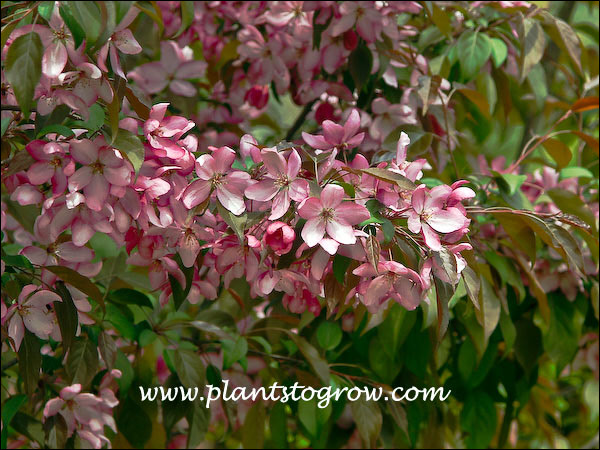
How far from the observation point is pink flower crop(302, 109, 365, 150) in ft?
A: 2.64

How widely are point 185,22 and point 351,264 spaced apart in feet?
1.34

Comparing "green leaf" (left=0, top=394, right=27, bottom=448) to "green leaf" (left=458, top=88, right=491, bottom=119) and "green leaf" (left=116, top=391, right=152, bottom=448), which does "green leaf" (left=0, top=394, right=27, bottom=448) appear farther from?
"green leaf" (left=458, top=88, right=491, bottom=119)

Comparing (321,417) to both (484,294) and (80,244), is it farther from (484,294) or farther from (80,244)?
(80,244)

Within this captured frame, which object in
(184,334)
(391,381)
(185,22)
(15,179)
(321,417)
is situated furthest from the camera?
(184,334)

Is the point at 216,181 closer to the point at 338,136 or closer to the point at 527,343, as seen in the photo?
the point at 338,136

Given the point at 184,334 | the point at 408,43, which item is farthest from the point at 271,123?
the point at 184,334

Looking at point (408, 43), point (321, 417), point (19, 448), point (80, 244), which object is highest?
point (80, 244)

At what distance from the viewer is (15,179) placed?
0.78 meters

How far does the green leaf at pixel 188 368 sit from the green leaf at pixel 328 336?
0.19m

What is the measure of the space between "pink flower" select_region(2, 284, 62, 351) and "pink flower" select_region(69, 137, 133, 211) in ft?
0.39

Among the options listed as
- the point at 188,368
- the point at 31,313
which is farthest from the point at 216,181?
the point at 188,368

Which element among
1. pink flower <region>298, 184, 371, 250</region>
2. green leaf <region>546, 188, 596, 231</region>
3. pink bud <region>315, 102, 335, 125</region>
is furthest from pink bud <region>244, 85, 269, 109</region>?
pink flower <region>298, 184, 371, 250</region>

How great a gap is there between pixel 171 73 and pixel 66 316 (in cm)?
65

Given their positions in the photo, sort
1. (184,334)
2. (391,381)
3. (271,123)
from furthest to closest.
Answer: (271,123)
(184,334)
(391,381)
